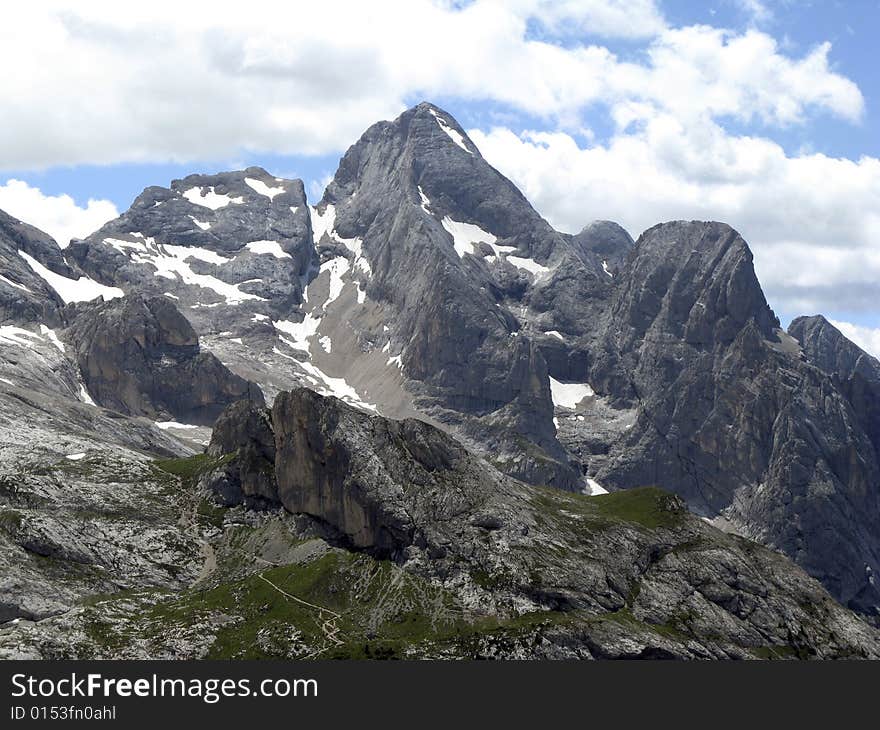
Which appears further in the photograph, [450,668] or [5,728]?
[450,668]

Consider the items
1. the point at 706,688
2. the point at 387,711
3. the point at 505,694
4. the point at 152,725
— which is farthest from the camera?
the point at 706,688

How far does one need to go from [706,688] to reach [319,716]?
2353 inches

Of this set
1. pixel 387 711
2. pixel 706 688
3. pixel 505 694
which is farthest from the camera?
pixel 706 688

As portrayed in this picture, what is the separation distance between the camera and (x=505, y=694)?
6678 inches

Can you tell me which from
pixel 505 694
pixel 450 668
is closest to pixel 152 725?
pixel 505 694

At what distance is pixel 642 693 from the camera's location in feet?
558

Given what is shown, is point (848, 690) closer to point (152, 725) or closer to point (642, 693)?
point (642, 693)

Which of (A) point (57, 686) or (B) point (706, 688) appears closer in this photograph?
(A) point (57, 686)

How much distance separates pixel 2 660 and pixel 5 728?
123 ft

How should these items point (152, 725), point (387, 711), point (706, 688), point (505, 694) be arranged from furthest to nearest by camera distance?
point (706, 688), point (505, 694), point (387, 711), point (152, 725)

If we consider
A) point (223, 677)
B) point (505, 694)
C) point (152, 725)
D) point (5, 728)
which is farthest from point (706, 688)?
point (5, 728)

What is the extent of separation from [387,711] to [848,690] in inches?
2716

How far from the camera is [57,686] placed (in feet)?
506

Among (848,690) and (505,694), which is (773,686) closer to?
(848,690)
